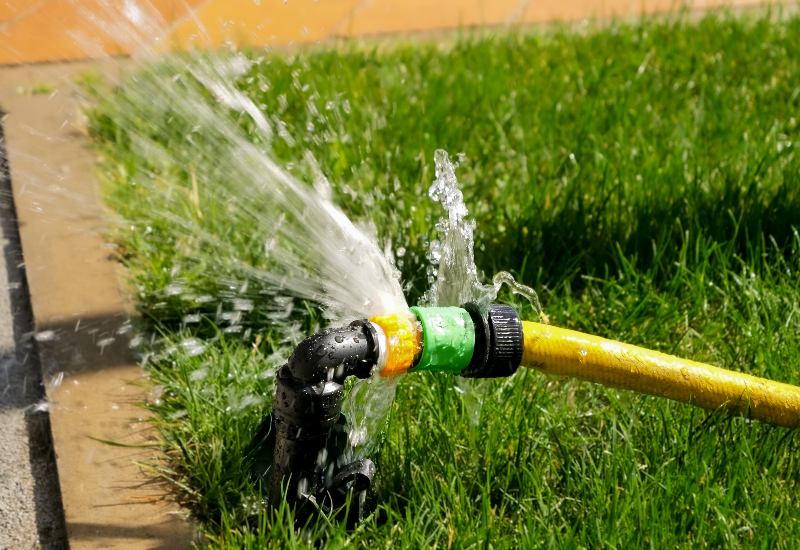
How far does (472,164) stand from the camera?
299cm

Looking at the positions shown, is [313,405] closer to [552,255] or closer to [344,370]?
[344,370]

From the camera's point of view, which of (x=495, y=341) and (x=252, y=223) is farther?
(x=252, y=223)

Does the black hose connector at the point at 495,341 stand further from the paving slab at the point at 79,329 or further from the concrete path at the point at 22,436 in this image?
the concrete path at the point at 22,436

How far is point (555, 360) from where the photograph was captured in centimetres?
182

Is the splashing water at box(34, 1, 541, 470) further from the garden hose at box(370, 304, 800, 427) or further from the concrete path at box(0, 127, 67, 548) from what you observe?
the concrete path at box(0, 127, 67, 548)

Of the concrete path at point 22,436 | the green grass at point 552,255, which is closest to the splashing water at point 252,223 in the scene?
the green grass at point 552,255

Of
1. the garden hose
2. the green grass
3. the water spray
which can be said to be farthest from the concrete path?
the garden hose

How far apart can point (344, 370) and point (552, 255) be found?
3.38 ft

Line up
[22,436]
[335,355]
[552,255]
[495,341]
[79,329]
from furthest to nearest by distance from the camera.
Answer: [552,255] < [79,329] < [22,436] < [495,341] < [335,355]

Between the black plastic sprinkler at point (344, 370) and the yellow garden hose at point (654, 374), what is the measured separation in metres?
0.08

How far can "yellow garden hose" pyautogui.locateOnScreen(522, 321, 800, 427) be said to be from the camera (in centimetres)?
182

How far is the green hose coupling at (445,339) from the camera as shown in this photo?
171 cm

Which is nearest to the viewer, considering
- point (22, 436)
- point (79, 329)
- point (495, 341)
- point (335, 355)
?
point (335, 355)

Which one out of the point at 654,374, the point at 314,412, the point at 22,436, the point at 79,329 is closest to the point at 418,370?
the point at 314,412
